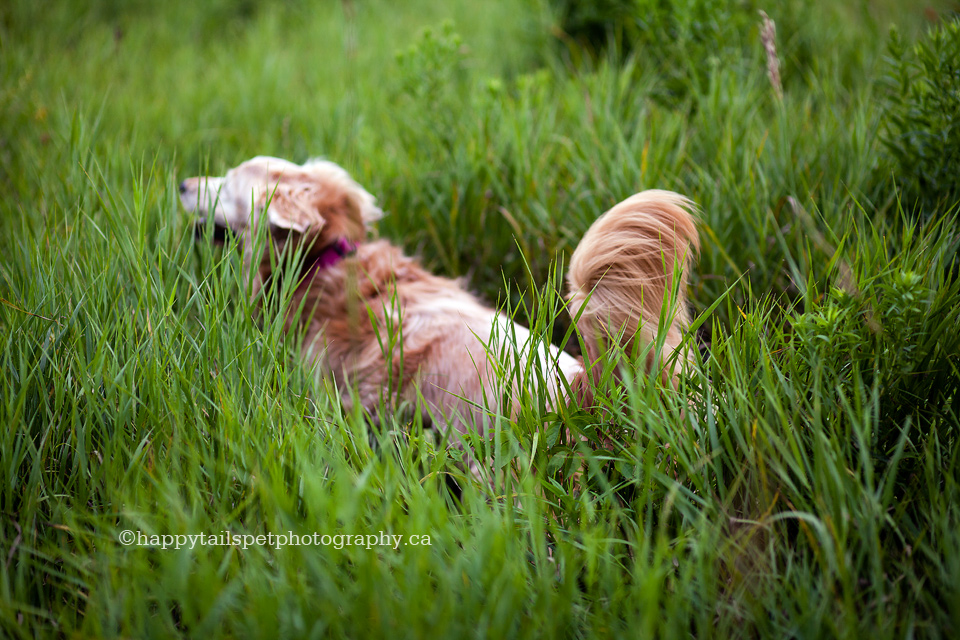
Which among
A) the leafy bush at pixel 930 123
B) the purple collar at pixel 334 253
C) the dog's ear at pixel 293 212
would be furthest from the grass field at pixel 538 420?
the purple collar at pixel 334 253

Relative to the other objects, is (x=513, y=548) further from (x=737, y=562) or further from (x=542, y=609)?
(x=737, y=562)

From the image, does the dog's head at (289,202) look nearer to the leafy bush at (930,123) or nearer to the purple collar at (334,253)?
the purple collar at (334,253)

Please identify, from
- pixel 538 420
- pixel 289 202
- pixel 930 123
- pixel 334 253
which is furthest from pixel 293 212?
pixel 930 123

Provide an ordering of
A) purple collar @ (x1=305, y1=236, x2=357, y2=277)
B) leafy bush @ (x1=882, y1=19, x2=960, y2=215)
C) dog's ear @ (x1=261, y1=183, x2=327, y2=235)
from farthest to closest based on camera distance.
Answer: purple collar @ (x1=305, y1=236, x2=357, y2=277) → dog's ear @ (x1=261, y1=183, x2=327, y2=235) → leafy bush @ (x1=882, y1=19, x2=960, y2=215)

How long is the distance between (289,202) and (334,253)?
27 centimetres

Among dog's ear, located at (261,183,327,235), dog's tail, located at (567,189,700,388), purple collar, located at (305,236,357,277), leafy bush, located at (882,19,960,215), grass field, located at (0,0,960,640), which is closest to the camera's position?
grass field, located at (0,0,960,640)

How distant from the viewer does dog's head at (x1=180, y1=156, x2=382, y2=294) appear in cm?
219

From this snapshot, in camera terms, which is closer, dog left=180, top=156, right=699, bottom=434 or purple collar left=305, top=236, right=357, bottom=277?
dog left=180, top=156, right=699, bottom=434

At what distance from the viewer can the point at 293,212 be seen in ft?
7.17

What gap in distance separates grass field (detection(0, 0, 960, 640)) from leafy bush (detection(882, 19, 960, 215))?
0.6 inches

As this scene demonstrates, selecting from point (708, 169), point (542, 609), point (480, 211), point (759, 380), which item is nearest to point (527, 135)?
point (480, 211)

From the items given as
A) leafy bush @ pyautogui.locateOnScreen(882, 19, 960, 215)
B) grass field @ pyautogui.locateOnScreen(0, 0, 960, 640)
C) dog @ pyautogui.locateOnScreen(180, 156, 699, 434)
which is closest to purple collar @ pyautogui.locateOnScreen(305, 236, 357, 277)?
dog @ pyautogui.locateOnScreen(180, 156, 699, 434)

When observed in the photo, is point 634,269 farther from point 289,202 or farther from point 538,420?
point 289,202

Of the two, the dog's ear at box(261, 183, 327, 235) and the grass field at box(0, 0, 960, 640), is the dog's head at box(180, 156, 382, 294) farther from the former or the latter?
the grass field at box(0, 0, 960, 640)
